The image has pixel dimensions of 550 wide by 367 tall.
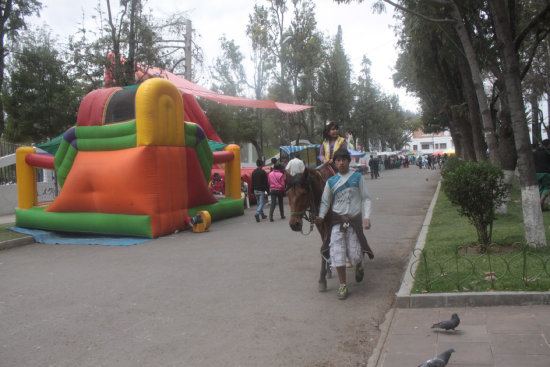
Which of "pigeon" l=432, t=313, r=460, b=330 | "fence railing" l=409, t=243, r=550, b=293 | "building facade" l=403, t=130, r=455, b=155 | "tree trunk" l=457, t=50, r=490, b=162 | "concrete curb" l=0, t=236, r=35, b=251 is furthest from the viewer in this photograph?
"building facade" l=403, t=130, r=455, b=155

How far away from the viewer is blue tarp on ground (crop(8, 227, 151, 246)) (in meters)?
10.4

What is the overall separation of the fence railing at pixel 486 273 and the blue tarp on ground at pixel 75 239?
6599 mm

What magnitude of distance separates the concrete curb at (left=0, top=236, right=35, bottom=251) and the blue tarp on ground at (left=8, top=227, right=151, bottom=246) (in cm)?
15

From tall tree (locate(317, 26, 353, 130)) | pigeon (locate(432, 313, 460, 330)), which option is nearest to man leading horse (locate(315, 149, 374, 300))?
pigeon (locate(432, 313, 460, 330))

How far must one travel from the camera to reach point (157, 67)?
54.6ft

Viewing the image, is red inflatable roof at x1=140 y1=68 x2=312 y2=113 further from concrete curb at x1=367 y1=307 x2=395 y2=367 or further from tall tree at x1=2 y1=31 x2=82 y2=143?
concrete curb at x1=367 y1=307 x2=395 y2=367

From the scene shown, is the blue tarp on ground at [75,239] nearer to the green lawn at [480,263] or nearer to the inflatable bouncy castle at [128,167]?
the inflatable bouncy castle at [128,167]

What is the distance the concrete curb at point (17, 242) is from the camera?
34.6 feet

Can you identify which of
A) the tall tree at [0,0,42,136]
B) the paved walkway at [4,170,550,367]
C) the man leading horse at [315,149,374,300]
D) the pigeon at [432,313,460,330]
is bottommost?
the paved walkway at [4,170,550,367]

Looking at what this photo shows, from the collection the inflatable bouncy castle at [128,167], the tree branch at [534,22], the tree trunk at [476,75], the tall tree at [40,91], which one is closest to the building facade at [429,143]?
the tall tree at [40,91]

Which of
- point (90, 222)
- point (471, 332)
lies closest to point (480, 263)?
point (471, 332)

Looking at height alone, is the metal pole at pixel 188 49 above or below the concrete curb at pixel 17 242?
above

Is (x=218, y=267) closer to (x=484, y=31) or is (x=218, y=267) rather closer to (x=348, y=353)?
(x=348, y=353)

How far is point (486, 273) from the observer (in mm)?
5523
